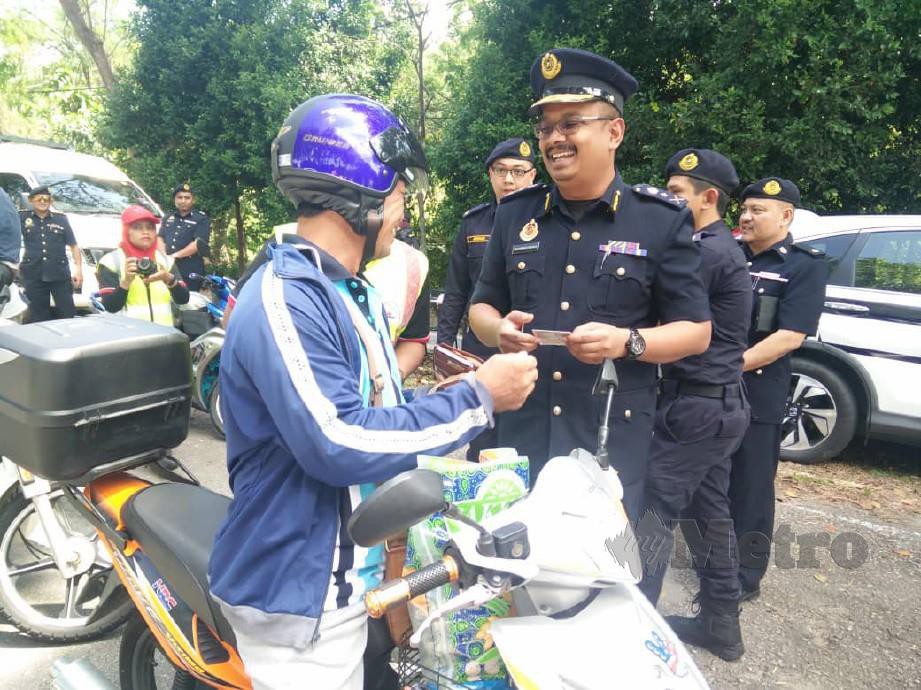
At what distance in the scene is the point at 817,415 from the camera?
4723 mm

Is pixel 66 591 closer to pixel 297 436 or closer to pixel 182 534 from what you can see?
pixel 182 534

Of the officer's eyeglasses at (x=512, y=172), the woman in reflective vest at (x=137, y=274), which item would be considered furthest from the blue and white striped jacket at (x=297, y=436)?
the woman in reflective vest at (x=137, y=274)

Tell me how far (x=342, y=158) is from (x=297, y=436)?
1.88 ft

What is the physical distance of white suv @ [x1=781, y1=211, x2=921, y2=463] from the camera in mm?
4371

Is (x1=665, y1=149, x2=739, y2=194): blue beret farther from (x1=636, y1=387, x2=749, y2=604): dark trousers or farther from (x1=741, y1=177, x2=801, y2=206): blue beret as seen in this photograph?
(x1=636, y1=387, x2=749, y2=604): dark trousers

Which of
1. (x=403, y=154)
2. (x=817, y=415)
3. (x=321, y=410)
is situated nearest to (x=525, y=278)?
(x=403, y=154)

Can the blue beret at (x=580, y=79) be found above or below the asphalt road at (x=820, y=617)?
above

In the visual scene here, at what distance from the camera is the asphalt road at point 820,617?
2.60m

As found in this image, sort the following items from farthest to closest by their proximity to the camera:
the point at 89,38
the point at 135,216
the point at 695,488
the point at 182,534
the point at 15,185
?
the point at 89,38
the point at 15,185
the point at 135,216
the point at 695,488
the point at 182,534

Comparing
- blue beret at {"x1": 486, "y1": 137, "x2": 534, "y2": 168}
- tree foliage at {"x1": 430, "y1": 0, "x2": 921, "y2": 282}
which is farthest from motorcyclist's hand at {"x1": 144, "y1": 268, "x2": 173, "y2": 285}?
tree foliage at {"x1": 430, "y1": 0, "x2": 921, "y2": 282}

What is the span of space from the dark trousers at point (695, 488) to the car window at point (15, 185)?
29.5 ft

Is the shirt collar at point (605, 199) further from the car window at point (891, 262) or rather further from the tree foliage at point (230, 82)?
the tree foliage at point (230, 82)

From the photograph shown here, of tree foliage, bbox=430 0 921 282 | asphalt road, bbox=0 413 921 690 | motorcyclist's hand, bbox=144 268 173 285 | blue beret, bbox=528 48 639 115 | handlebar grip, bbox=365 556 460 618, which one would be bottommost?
asphalt road, bbox=0 413 921 690

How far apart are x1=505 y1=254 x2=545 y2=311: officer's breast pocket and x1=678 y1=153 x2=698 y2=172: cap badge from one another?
1231mm
